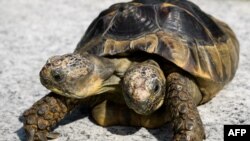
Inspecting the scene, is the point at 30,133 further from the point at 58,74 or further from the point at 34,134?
the point at 58,74

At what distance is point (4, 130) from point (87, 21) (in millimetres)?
2821

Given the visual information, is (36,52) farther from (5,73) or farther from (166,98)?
(166,98)

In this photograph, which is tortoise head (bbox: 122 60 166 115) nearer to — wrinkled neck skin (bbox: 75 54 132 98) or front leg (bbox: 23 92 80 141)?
wrinkled neck skin (bbox: 75 54 132 98)

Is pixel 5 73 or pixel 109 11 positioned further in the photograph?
pixel 5 73

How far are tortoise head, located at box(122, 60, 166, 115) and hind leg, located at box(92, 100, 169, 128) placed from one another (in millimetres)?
210

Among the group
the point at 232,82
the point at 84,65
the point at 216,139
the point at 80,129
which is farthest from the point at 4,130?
the point at 232,82

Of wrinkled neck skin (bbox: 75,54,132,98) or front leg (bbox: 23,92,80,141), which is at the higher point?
wrinkled neck skin (bbox: 75,54,132,98)

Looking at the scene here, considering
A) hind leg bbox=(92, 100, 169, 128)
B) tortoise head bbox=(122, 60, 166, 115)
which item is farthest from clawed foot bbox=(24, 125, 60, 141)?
tortoise head bbox=(122, 60, 166, 115)

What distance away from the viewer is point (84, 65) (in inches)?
119

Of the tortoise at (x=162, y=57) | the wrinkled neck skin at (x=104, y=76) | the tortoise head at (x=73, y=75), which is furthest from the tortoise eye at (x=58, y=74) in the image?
the tortoise at (x=162, y=57)

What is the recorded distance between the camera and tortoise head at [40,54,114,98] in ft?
9.68

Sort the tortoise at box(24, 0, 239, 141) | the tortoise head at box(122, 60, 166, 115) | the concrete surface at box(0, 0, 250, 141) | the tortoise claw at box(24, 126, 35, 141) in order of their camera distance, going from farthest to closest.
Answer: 1. the concrete surface at box(0, 0, 250, 141)
2. the tortoise claw at box(24, 126, 35, 141)
3. the tortoise at box(24, 0, 239, 141)
4. the tortoise head at box(122, 60, 166, 115)

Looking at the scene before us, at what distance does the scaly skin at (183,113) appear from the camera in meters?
2.88

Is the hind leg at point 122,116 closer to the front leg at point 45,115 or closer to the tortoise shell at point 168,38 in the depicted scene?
the front leg at point 45,115
